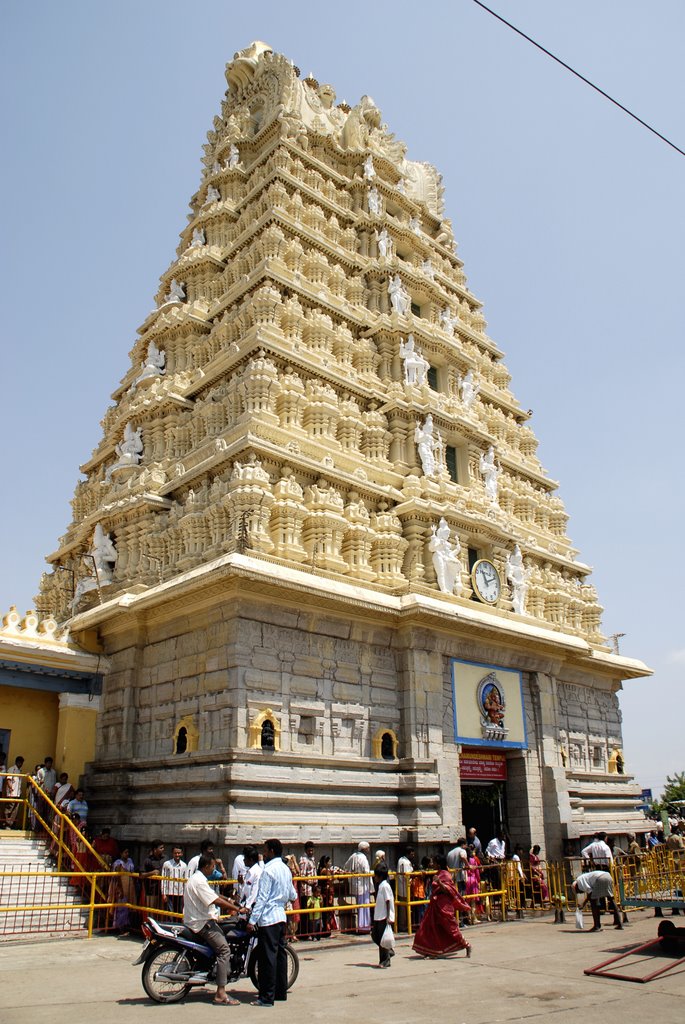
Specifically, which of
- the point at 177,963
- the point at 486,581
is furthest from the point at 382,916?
the point at 486,581

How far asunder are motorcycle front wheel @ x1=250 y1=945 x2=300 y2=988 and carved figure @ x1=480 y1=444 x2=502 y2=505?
17077mm

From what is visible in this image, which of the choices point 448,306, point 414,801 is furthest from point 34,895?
point 448,306

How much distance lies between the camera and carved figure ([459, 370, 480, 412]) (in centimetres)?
2677

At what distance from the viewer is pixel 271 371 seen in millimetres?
20516

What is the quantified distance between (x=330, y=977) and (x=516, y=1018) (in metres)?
3.29

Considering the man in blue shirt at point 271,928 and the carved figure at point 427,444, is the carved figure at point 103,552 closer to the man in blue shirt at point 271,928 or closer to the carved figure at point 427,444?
the carved figure at point 427,444

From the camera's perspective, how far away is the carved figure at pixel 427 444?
22891 mm

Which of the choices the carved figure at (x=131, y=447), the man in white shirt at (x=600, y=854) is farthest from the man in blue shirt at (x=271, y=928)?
the carved figure at (x=131, y=447)

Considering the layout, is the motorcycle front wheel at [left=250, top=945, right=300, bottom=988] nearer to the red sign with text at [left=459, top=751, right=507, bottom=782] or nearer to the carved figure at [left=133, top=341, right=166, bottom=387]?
the red sign with text at [left=459, top=751, right=507, bottom=782]

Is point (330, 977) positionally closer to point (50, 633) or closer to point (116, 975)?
point (116, 975)

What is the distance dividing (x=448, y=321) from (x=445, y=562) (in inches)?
419

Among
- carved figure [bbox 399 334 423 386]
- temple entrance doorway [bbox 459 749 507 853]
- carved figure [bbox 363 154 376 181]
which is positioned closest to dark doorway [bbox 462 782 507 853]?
temple entrance doorway [bbox 459 749 507 853]

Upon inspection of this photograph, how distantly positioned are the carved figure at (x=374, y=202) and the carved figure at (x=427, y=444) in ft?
29.3

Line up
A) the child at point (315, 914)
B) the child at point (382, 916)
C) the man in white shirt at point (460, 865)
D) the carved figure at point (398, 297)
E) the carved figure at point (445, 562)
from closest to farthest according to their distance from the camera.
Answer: the child at point (382, 916) → the child at point (315, 914) → the man in white shirt at point (460, 865) → the carved figure at point (445, 562) → the carved figure at point (398, 297)
